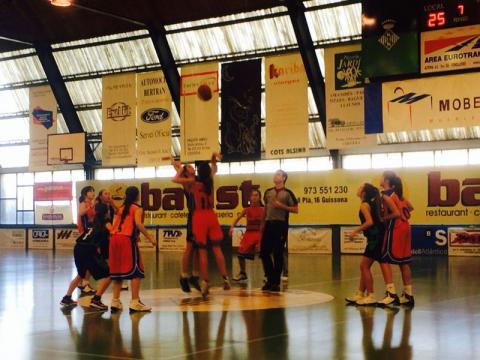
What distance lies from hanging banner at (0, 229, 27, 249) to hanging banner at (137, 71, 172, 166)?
9.46 metres

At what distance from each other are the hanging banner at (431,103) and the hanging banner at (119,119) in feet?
37.8

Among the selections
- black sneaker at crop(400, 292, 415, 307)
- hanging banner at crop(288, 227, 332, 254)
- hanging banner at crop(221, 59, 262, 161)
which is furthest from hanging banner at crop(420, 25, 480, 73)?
black sneaker at crop(400, 292, 415, 307)

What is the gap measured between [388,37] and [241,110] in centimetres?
769

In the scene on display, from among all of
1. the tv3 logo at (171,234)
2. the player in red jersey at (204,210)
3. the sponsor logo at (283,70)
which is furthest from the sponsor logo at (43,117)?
the player in red jersey at (204,210)

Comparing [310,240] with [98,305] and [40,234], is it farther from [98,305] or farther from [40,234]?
[98,305]

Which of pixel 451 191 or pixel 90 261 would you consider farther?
pixel 451 191

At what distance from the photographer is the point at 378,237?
39.0ft

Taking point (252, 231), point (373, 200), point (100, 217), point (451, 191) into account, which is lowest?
point (252, 231)

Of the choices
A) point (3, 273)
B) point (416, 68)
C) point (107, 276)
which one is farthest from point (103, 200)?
point (416, 68)

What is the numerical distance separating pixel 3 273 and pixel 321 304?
1025 centimetres

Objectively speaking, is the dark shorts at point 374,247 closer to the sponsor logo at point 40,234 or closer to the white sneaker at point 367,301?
the white sneaker at point 367,301

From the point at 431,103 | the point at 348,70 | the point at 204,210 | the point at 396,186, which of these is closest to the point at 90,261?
the point at 204,210

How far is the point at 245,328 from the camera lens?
9.52 meters

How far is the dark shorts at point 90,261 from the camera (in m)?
12.3
